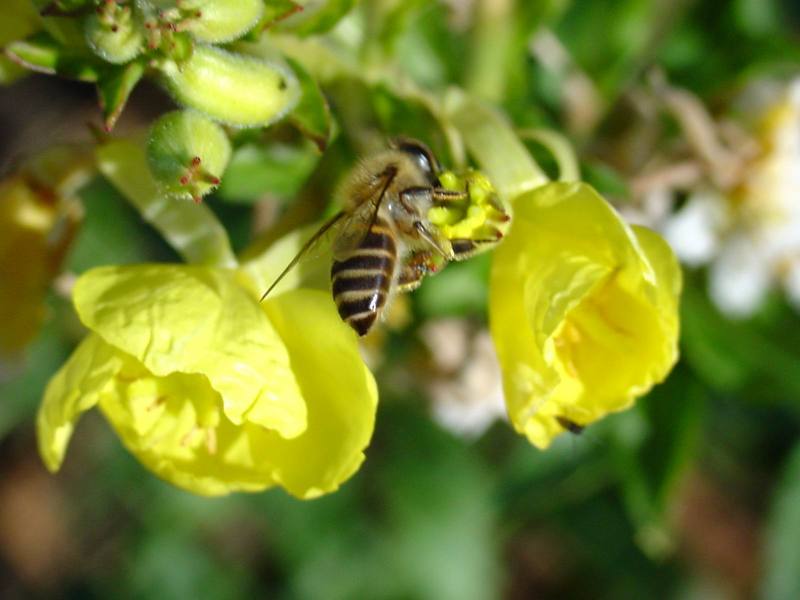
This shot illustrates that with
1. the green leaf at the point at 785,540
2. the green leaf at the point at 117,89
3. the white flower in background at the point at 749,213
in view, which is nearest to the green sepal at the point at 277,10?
the green leaf at the point at 117,89

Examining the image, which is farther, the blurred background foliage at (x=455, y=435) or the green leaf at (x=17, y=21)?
the blurred background foliage at (x=455, y=435)

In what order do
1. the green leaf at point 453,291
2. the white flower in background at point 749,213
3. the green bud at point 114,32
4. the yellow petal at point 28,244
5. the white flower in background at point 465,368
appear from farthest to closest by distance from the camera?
the white flower in background at point 465,368
the white flower in background at point 749,213
the green leaf at point 453,291
the yellow petal at point 28,244
the green bud at point 114,32

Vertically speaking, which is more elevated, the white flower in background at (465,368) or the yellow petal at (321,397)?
the yellow petal at (321,397)

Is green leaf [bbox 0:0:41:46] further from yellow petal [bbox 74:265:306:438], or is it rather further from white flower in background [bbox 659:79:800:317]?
white flower in background [bbox 659:79:800:317]

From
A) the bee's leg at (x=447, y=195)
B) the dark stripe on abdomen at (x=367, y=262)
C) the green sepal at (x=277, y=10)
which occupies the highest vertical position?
the green sepal at (x=277, y=10)

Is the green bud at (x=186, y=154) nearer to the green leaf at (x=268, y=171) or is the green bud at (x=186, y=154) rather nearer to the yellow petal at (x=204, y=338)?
the yellow petal at (x=204, y=338)

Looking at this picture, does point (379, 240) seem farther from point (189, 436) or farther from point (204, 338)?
point (189, 436)

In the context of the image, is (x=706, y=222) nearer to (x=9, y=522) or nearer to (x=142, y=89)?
(x=142, y=89)
